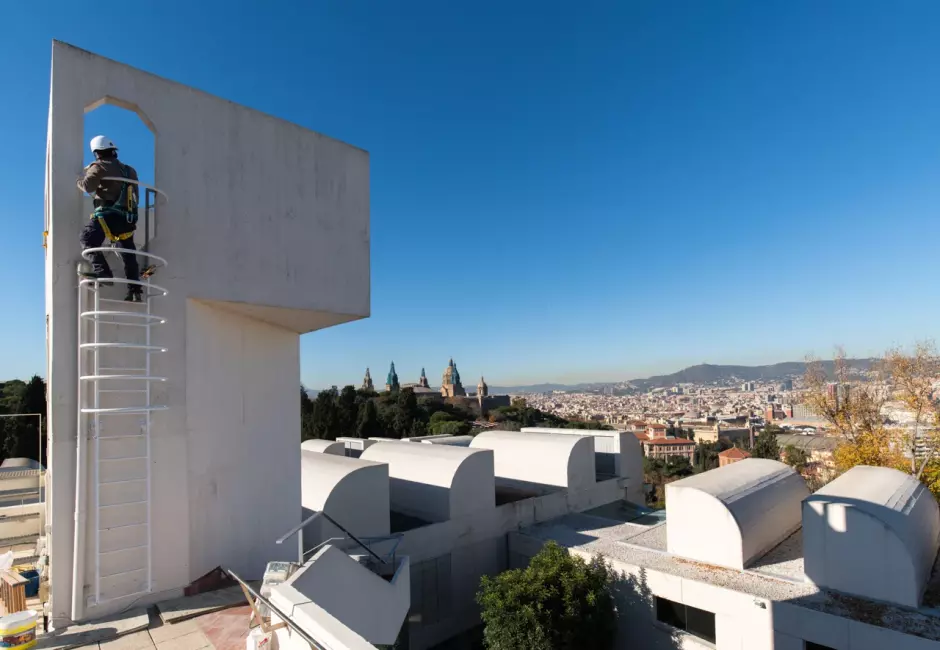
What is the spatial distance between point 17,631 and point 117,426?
6.49 ft

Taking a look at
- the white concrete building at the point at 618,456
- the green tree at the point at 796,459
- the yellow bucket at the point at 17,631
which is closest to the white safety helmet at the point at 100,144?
the yellow bucket at the point at 17,631

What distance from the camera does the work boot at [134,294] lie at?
5734 millimetres

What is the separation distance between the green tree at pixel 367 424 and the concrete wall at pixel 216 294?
3228 centimetres

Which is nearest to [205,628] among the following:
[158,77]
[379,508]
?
[158,77]

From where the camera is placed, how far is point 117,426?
5660 millimetres

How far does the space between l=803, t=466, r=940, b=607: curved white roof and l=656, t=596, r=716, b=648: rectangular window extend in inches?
93.5

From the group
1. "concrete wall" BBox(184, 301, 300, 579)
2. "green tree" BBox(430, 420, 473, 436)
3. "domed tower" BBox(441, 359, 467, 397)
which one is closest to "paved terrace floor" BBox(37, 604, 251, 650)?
"concrete wall" BBox(184, 301, 300, 579)

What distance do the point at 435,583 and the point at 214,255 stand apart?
11.2 m

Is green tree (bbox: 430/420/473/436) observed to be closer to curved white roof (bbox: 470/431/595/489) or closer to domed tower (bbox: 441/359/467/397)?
curved white roof (bbox: 470/431/595/489)

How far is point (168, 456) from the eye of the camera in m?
5.95

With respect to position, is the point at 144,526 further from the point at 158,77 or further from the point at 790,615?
the point at 790,615

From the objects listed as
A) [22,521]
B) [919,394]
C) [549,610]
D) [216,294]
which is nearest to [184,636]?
[216,294]

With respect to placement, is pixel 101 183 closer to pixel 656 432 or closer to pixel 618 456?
pixel 618 456

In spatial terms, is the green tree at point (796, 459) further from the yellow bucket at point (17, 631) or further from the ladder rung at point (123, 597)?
the yellow bucket at point (17, 631)
